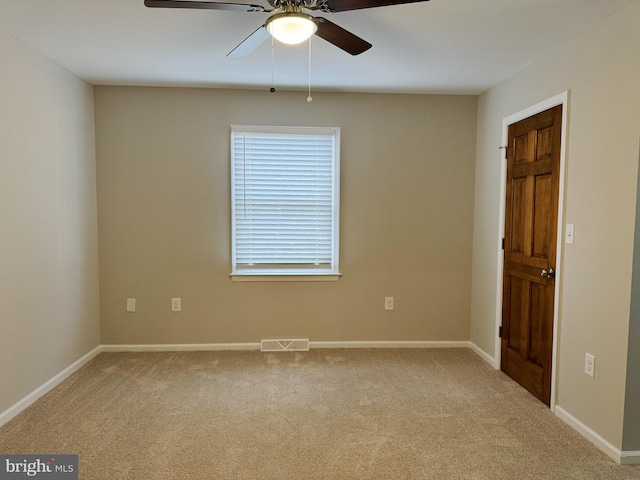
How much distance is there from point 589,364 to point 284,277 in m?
2.50

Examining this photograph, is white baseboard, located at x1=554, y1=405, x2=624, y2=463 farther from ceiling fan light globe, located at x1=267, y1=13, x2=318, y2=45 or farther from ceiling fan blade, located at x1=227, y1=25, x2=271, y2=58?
ceiling fan blade, located at x1=227, y1=25, x2=271, y2=58

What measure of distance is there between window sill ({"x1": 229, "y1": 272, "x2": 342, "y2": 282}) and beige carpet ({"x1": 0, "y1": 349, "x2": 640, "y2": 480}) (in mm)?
786

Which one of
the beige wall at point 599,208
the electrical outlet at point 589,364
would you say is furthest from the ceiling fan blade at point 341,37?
the electrical outlet at point 589,364

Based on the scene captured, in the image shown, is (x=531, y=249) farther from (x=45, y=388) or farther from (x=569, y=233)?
(x=45, y=388)

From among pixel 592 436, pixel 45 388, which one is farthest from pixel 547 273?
pixel 45 388

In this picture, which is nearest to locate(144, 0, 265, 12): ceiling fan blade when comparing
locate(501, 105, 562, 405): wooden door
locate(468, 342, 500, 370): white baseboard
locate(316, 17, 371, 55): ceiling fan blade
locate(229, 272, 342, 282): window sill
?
locate(316, 17, 371, 55): ceiling fan blade

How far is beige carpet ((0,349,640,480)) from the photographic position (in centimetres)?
203

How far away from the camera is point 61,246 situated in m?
3.05

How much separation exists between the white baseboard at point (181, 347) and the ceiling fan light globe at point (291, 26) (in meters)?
2.85

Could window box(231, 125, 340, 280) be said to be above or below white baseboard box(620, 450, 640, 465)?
above

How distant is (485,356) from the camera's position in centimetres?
356

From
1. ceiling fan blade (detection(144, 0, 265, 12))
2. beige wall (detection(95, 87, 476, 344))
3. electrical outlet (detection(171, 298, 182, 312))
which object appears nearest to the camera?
ceiling fan blade (detection(144, 0, 265, 12))

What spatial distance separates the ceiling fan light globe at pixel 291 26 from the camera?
1.72m

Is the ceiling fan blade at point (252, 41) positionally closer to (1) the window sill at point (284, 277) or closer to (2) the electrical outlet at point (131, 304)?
(1) the window sill at point (284, 277)
